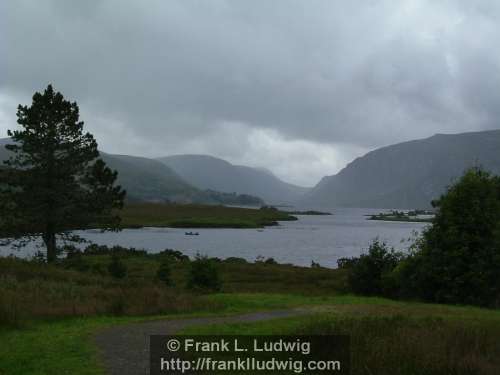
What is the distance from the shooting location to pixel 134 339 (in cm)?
1299

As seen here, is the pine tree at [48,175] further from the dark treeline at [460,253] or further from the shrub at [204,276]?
the dark treeline at [460,253]

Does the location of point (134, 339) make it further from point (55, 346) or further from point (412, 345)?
point (412, 345)

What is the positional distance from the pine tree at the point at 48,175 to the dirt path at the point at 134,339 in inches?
1065

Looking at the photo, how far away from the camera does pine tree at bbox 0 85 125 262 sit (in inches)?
1561

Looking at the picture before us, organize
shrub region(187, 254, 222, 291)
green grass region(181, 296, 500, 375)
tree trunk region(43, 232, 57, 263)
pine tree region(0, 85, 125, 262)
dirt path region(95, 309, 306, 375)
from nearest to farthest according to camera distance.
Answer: green grass region(181, 296, 500, 375) → dirt path region(95, 309, 306, 375) → shrub region(187, 254, 222, 291) → pine tree region(0, 85, 125, 262) → tree trunk region(43, 232, 57, 263)

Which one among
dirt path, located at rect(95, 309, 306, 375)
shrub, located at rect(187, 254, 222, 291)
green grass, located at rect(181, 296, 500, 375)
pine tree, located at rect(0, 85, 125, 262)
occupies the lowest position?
shrub, located at rect(187, 254, 222, 291)

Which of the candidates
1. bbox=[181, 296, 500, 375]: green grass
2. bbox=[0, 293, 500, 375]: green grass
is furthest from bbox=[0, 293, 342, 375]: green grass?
bbox=[181, 296, 500, 375]: green grass

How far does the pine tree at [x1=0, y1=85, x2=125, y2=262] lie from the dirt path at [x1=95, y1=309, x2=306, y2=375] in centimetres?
2705

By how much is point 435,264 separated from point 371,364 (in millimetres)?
18661

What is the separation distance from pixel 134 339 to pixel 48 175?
3110 cm

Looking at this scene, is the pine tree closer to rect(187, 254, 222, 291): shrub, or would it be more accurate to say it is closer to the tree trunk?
the tree trunk

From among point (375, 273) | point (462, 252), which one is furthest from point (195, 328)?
point (375, 273)

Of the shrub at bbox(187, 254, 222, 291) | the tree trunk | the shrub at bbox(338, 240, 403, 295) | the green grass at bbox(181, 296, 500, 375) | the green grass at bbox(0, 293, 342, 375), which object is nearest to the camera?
the green grass at bbox(181, 296, 500, 375)

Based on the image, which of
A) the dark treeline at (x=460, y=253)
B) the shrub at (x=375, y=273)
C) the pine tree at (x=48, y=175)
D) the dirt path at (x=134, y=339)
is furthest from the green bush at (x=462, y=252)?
the pine tree at (x=48, y=175)
